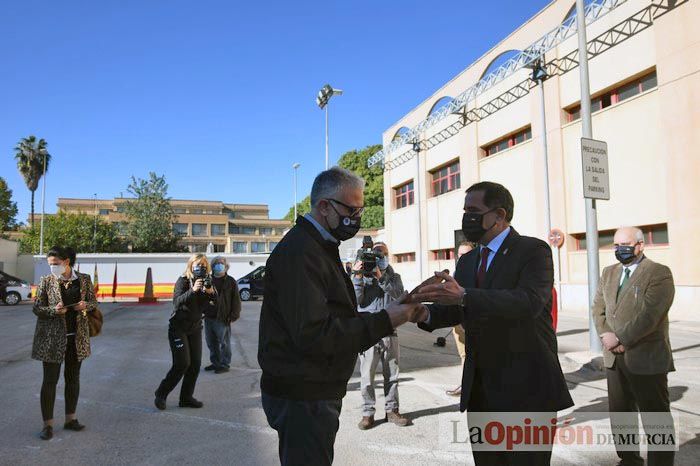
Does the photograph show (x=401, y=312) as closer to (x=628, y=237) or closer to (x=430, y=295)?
(x=430, y=295)

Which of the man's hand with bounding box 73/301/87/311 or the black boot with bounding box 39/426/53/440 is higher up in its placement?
the man's hand with bounding box 73/301/87/311

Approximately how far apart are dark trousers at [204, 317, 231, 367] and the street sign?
6.66m

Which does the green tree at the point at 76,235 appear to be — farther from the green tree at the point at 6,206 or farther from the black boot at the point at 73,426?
the black boot at the point at 73,426

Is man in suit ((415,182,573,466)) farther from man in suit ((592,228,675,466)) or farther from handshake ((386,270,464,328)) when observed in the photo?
man in suit ((592,228,675,466))

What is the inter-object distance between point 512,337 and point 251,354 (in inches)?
320

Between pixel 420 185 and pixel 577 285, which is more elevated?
pixel 420 185

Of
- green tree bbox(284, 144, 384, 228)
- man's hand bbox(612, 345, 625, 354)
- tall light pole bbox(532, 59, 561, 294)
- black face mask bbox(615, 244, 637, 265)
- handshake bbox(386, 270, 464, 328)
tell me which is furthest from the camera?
green tree bbox(284, 144, 384, 228)

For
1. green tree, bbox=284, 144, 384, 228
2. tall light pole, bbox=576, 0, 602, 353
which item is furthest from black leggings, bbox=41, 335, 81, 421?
green tree, bbox=284, 144, 384, 228

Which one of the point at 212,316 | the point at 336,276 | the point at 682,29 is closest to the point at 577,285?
the point at 682,29

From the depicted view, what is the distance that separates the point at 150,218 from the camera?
49.7 metres

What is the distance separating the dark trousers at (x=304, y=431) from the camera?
6.66 feet

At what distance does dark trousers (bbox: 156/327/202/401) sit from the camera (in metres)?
5.59

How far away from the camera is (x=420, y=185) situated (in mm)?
28969

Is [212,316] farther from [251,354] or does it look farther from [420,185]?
[420,185]
